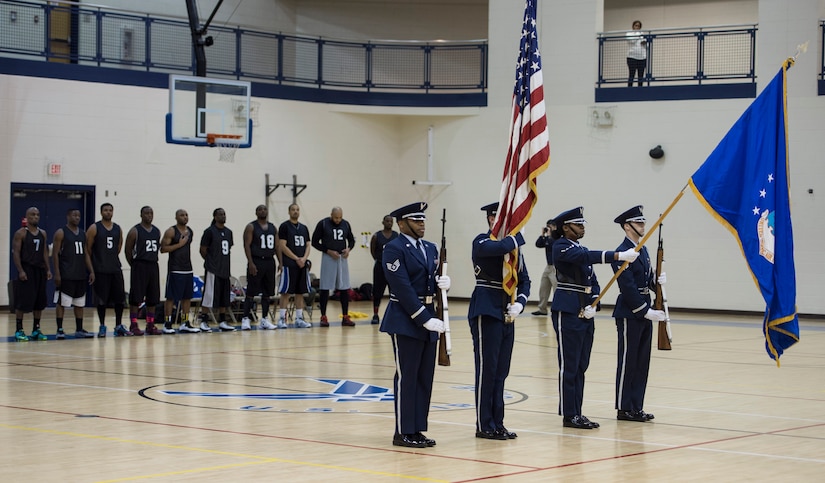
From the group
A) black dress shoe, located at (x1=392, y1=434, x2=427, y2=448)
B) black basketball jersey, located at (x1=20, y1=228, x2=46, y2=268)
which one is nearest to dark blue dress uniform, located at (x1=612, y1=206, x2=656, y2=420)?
black dress shoe, located at (x1=392, y1=434, x2=427, y2=448)

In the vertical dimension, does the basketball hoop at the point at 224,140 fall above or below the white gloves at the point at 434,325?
above

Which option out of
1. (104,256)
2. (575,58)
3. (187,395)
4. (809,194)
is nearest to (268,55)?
(575,58)

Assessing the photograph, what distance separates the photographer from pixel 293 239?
1988cm

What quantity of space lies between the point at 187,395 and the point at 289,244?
Answer: 8.78 meters

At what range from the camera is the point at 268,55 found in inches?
1048

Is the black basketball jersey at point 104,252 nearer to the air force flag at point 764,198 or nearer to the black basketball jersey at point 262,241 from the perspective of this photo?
the black basketball jersey at point 262,241

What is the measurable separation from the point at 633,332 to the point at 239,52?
17.2 m

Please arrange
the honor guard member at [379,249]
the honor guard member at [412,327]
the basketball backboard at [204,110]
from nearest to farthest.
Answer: the honor guard member at [412,327]
the honor guard member at [379,249]
the basketball backboard at [204,110]

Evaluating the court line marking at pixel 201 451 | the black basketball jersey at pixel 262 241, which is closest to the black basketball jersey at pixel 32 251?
the black basketball jersey at pixel 262 241

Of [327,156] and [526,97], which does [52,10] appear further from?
[526,97]

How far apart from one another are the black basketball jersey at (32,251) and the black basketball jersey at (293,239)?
14.8 ft

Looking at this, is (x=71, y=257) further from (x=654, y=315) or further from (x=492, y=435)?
(x=654, y=315)

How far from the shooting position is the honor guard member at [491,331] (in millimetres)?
8922

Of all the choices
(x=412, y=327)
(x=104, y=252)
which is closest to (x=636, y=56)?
(x=104, y=252)
